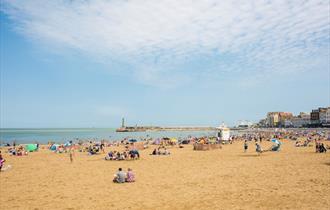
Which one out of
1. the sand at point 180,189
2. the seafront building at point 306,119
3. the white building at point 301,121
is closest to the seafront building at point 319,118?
the seafront building at point 306,119

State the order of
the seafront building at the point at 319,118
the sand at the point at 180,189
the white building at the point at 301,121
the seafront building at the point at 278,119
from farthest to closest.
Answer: the seafront building at the point at 278,119 < the white building at the point at 301,121 < the seafront building at the point at 319,118 < the sand at the point at 180,189

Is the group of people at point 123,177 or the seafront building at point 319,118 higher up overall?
the seafront building at point 319,118

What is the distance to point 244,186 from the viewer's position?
10.7 m

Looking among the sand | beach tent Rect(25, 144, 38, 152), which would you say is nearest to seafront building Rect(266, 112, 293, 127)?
beach tent Rect(25, 144, 38, 152)

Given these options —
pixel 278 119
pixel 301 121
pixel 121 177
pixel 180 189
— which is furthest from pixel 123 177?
pixel 278 119

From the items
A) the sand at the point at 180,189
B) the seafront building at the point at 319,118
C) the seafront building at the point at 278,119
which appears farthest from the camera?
the seafront building at the point at 278,119

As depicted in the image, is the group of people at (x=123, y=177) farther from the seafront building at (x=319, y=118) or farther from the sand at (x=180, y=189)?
the seafront building at (x=319, y=118)

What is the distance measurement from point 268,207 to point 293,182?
3.73 m

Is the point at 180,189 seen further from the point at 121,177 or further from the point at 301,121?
the point at 301,121

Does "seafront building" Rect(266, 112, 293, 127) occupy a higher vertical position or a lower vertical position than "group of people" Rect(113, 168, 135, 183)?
higher

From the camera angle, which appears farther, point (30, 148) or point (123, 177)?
point (30, 148)

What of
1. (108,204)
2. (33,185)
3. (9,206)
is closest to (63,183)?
(33,185)

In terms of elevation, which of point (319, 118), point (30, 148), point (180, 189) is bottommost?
point (30, 148)

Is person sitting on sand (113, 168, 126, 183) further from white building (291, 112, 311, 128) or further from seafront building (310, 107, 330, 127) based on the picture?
white building (291, 112, 311, 128)
